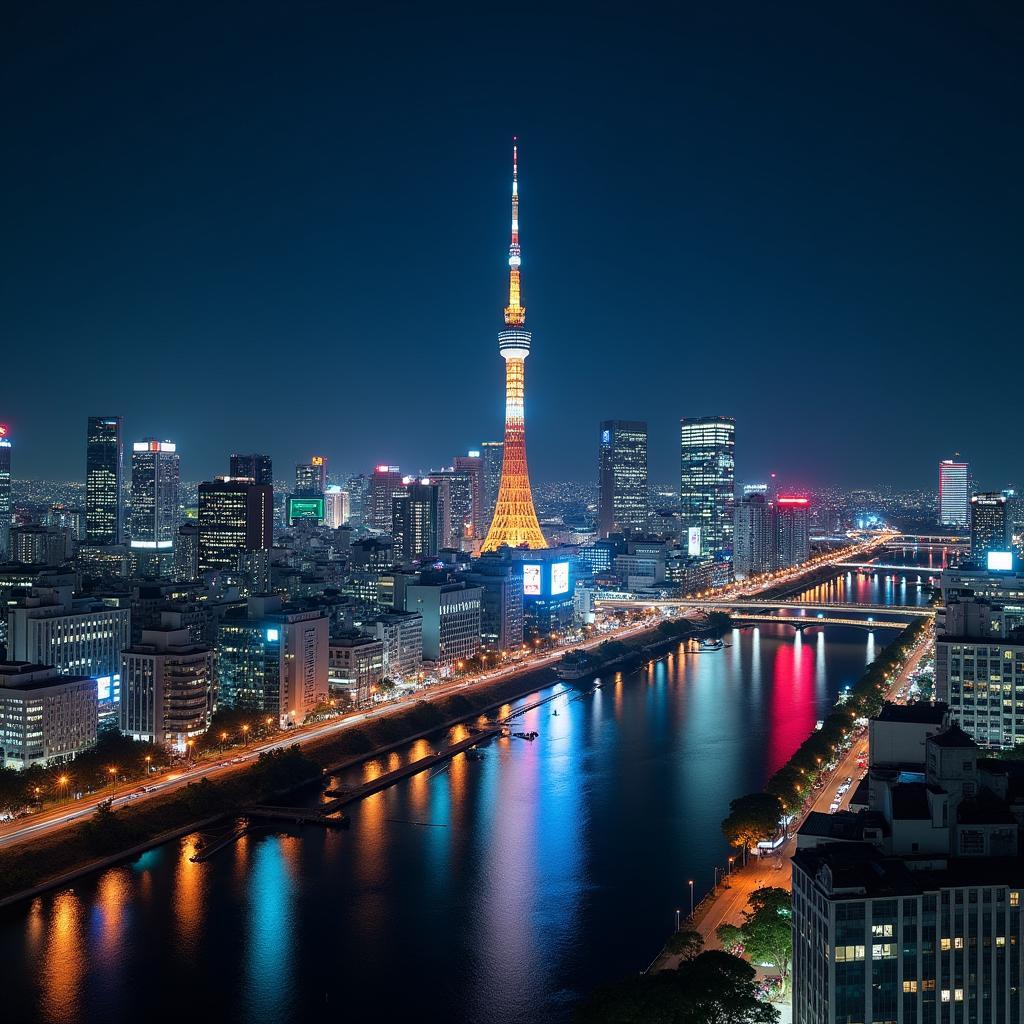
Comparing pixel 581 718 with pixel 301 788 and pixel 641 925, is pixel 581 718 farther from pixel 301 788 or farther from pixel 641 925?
pixel 641 925

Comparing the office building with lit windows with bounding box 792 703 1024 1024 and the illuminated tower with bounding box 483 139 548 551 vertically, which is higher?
the illuminated tower with bounding box 483 139 548 551

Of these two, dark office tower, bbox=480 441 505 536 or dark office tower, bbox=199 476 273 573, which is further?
dark office tower, bbox=480 441 505 536

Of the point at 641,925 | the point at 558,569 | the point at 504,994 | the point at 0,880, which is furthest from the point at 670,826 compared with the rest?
the point at 558,569

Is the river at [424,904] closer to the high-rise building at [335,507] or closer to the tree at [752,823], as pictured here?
the tree at [752,823]

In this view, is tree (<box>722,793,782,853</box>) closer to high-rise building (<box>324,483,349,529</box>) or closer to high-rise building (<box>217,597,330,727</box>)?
high-rise building (<box>217,597,330,727</box>)

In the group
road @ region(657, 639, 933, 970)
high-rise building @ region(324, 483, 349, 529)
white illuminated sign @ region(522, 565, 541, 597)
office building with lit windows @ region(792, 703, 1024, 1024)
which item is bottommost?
road @ region(657, 639, 933, 970)

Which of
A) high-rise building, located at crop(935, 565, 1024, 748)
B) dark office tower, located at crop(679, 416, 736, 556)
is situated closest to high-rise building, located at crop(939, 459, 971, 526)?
dark office tower, located at crop(679, 416, 736, 556)
